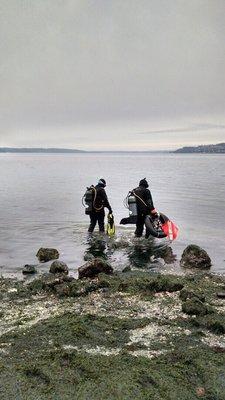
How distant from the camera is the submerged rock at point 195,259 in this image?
44.3 feet

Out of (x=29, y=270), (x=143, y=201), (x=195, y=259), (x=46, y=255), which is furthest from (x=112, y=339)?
(x=143, y=201)

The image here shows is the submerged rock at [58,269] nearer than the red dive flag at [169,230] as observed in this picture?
Yes

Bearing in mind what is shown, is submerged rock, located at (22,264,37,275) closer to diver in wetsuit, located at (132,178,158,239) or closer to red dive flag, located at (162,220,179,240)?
diver in wetsuit, located at (132,178,158,239)

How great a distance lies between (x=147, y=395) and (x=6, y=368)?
2.17 metres

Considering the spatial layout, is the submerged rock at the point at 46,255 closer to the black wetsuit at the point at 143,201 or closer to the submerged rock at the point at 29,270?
the submerged rock at the point at 29,270

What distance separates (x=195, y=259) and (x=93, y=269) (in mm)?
3786

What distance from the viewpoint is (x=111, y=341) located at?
720 centimetres

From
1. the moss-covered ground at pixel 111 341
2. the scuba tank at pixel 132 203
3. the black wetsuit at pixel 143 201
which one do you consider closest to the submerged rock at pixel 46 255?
the moss-covered ground at pixel 111 341

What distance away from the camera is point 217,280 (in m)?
11.5

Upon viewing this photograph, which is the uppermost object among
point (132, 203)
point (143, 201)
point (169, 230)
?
point (143, 201)

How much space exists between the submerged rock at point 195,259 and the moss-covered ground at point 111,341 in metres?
2.93

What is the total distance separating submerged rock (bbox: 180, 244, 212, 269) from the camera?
1351cm

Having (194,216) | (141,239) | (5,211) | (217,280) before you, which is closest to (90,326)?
(217,280)

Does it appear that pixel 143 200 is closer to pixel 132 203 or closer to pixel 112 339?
pixel 132 203
